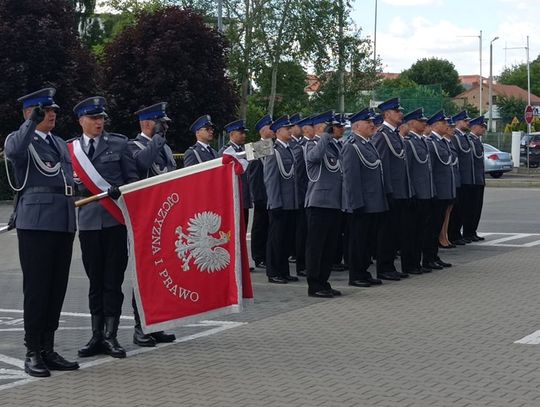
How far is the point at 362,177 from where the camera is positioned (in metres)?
13.8

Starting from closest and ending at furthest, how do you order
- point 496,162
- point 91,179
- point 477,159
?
point 91,179 < point 477,159 < point 496,162

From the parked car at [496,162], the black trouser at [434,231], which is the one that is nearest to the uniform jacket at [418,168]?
the black trouser at [434,231]

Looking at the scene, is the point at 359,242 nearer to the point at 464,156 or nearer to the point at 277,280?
the point at 277,280

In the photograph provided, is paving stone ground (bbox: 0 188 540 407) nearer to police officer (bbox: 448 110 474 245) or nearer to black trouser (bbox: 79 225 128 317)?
black trouser (bbox: 79 225 128 317)

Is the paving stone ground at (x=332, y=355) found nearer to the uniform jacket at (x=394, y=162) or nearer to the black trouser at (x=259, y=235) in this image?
the uniform jacket at (x=394, y=162)

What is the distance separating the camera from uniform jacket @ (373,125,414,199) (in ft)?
47.9

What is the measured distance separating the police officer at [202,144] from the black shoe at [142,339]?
324 cm

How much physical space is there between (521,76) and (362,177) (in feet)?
528

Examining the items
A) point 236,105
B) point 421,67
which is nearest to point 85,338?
point 236,105

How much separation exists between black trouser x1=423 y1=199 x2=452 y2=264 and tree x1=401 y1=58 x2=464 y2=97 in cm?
12343

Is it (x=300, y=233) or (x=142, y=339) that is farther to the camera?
(x=300, y=233)

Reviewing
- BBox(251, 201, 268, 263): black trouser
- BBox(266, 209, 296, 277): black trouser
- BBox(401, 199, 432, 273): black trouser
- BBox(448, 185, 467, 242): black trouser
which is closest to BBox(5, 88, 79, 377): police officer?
BBox(266, 209, 296, 277): black trouser

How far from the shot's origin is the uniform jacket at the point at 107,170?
31.4 feet

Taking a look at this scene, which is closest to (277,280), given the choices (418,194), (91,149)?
(418,194)
